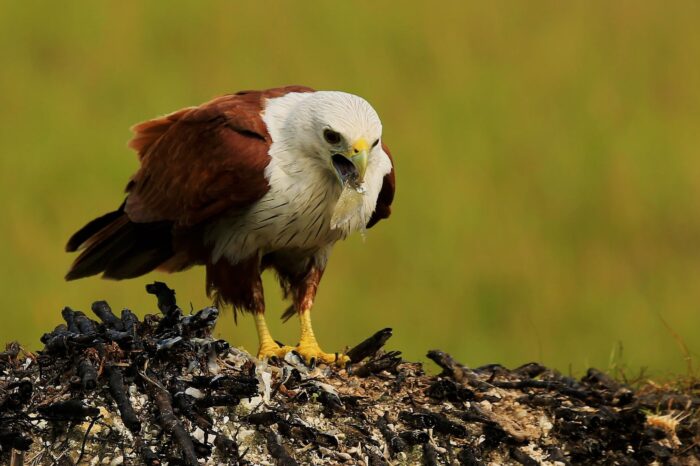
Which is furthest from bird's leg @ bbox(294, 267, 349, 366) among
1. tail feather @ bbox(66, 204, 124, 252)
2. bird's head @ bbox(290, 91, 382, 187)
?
tail feather @ bbox(66, 204, 124, 252)

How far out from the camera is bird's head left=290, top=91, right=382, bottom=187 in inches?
245

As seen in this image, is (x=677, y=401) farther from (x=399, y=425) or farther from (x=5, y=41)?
(x=5, y=41)

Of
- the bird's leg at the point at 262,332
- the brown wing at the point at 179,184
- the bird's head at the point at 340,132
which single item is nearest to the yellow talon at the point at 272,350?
the bird's leg at the point at 262,332

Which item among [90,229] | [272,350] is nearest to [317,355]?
[272,350]

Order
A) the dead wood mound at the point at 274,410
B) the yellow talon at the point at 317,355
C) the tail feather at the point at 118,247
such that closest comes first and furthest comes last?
the dead wood mound at the point at 274,410, the yellow talon at the point at 317,355, the tail feather at the point at 118,247

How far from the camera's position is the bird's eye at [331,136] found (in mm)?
6309

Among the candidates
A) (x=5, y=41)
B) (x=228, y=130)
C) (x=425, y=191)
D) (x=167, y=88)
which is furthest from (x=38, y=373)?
→ (x=5, y=41)

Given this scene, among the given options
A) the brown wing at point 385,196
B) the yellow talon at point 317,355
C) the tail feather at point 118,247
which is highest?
the brown wing at point 385,196

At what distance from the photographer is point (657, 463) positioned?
19.7 ft

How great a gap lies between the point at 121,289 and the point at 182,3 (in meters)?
4.14

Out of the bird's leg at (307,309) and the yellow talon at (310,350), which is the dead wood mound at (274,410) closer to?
the yellow talon at (310,350)

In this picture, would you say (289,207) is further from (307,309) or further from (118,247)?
(118,247)

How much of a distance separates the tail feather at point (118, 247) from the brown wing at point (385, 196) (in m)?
1.12

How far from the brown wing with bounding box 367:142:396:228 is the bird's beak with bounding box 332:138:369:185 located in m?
0.58
